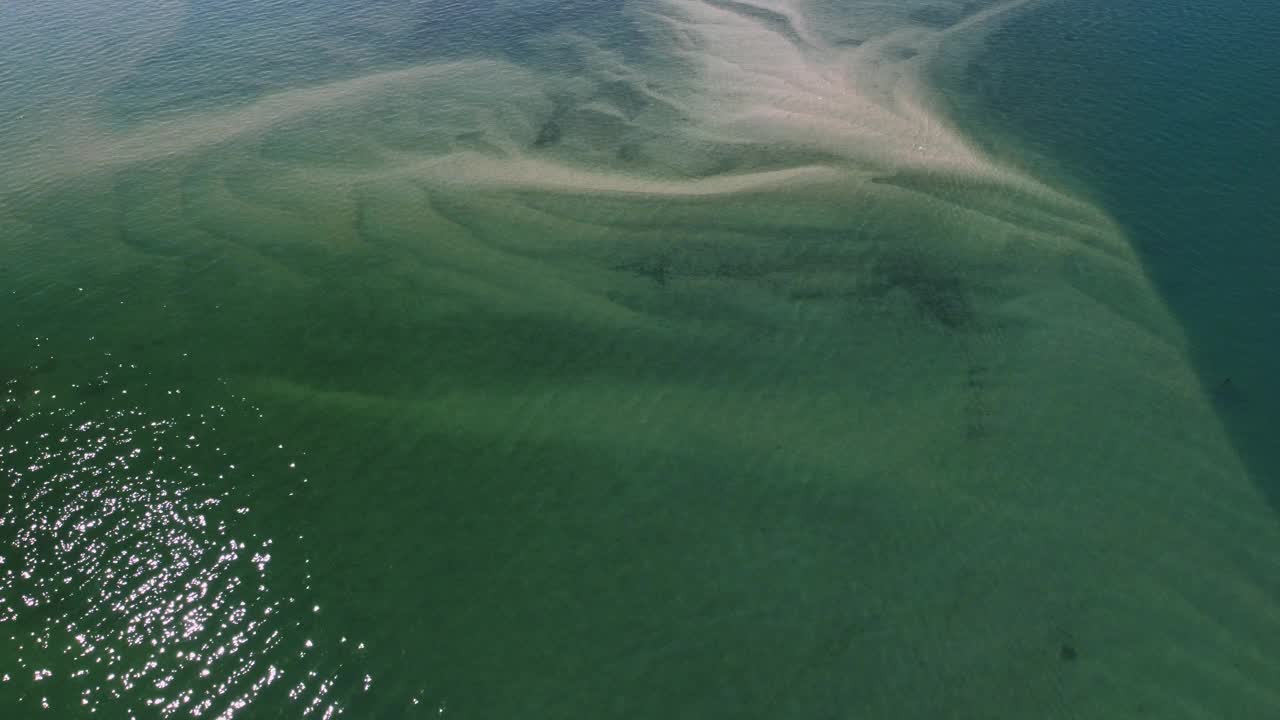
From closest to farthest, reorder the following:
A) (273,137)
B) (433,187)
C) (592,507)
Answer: (592,507)
(433,187)
(273,137)

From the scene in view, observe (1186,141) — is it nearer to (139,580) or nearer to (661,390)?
(661,390)

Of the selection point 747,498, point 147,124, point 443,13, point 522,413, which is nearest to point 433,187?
point 522,413

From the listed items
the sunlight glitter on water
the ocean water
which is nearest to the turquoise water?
the ocean water

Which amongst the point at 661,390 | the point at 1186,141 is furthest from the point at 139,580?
the point at 1186,141

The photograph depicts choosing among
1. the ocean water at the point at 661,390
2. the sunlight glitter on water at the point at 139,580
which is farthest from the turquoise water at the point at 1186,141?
the sunlight glitter on water at the point at 139,580

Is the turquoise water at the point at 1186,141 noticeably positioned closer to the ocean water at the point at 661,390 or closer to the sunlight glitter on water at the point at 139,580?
the ocean water at the point at 661,390

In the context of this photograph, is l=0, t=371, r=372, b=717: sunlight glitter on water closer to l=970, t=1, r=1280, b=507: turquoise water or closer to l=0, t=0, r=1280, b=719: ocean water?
l=0, t=0, r=1280, b=719: ocean water

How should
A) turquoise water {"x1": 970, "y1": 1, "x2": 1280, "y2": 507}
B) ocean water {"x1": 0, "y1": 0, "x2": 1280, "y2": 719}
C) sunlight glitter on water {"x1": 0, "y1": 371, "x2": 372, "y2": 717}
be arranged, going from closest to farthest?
sunlight glitter on water {"x1": 0, "y1": 371, "x2": 372, "y2": 717} < ocean water {"x1": 0, "y1": 0, "x2": 1280, "y2": 719} < turquoise water {"x1": 970, "y1": 1, "x2": 1280, "y2": 507}

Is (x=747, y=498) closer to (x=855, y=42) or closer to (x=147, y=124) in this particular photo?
(x=855, y=42)
